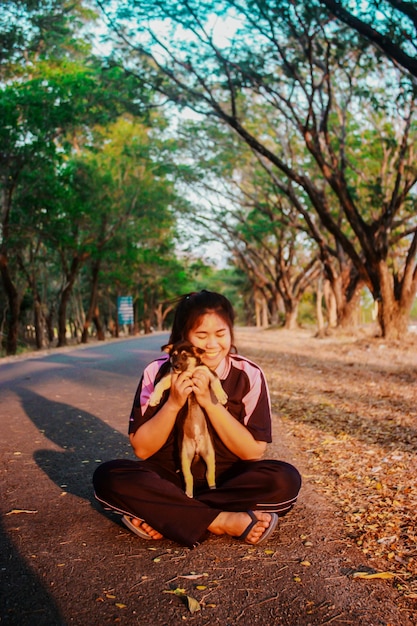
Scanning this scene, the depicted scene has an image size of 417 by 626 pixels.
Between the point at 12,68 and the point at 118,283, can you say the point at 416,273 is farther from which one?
the point at 118,283

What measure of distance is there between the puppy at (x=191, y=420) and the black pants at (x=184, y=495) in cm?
12

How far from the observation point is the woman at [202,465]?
322 cm

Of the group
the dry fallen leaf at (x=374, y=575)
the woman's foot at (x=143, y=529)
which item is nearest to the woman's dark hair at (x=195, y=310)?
the woman's foot at (x=143, y=529)

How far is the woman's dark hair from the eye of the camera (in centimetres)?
358

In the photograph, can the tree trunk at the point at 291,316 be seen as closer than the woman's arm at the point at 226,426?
No

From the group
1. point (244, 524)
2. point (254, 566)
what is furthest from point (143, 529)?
point (254, 566)

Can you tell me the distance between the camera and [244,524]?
3221 millimetres

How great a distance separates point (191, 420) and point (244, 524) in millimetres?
584

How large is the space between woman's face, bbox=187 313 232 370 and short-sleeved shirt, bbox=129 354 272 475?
177 mm

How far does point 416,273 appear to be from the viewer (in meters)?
16.3

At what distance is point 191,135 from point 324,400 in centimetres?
2281

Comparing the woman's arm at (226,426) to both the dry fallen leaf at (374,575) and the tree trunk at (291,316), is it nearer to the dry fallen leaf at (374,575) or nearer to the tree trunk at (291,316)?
the dry fallen leaf at (374,575)

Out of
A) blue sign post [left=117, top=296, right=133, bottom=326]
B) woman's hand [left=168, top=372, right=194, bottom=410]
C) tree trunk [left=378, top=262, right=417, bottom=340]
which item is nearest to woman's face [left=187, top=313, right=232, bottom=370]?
woman's hand [left=168, top=372, right=194, bottom=410]

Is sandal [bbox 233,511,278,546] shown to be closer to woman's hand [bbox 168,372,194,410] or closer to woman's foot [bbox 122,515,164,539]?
woman's foot [bbox 122,515,164,539]
